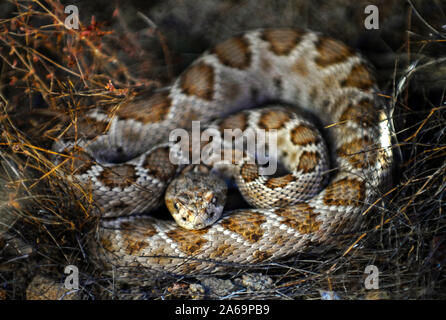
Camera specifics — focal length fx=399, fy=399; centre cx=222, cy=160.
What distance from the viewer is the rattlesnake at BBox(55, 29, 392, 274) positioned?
360 centimetres

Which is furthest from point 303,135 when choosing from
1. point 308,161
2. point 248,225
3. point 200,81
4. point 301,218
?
point 200,81

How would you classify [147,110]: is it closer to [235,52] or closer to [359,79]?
[235,52]

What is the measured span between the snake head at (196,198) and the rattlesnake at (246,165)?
10cm

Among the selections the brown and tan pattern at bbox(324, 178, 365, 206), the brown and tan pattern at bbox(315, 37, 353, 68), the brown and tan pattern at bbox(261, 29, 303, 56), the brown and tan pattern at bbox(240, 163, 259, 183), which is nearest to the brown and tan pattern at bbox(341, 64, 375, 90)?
the brown and tan pattern at bbox(315, 37, 353, 68)

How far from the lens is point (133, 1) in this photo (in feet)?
15.5

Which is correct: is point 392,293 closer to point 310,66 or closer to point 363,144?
point 363,144

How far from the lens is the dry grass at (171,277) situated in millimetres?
3234

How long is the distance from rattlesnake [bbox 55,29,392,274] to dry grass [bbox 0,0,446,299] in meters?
0.18

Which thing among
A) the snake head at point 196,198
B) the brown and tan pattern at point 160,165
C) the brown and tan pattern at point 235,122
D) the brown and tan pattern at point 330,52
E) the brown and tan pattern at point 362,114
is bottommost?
the snake head at point 196,198

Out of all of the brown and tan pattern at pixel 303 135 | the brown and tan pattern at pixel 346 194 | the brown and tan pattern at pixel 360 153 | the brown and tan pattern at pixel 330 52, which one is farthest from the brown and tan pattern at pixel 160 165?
the brown and tan pattern at pixel 330 52

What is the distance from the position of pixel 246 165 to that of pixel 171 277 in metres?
1.42

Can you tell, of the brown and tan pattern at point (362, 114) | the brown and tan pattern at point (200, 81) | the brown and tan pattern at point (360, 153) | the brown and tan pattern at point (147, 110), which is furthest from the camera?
the brown and tan pattern at point (200, 81)

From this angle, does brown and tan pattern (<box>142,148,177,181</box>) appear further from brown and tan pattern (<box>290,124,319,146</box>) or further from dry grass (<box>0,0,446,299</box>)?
brown and tan pattern (<box>290,124,319,146</box>)

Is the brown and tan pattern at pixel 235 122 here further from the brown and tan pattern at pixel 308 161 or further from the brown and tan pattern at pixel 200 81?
A: the brown and tan pattern at pixel 308 161
